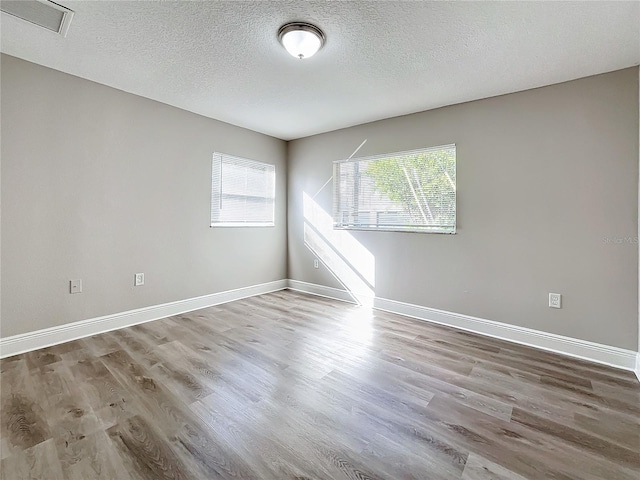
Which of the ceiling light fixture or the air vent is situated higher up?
the air vent

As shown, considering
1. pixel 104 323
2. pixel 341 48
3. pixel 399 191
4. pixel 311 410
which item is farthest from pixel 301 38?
pixel 104 323

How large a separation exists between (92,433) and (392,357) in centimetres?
206

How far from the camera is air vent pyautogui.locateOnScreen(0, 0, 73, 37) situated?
188 centimetres

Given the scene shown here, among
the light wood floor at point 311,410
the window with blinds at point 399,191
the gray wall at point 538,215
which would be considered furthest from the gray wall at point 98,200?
the gray wall at point 538,215

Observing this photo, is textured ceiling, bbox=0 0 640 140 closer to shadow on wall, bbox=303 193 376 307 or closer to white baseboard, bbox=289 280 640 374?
shadow on wall, bbox=303 193 376 307

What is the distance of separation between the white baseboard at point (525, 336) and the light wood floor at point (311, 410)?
138mm

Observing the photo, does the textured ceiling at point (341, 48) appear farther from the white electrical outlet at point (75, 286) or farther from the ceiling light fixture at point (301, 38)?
the white electrical outlet at point (75, 286)

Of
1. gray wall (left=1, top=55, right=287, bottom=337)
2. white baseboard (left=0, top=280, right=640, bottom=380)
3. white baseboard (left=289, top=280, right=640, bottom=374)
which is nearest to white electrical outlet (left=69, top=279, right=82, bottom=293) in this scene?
gray wall (left=1, top=55, right=287, bottom=337)

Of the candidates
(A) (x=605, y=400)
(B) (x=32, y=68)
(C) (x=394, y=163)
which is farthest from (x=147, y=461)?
(C) (x=394, y=163)

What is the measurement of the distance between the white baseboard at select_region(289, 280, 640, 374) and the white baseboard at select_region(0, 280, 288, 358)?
212 cm

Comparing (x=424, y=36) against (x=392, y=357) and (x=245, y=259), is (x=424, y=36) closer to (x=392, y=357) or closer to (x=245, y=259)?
(x=392, y=357)

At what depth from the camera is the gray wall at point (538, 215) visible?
8.16 feet

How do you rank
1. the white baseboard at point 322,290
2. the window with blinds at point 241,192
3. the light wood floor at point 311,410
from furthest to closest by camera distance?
the white baseboard at point 322,290
the window with blinds at point 241,192
the light wood floor at point 311,410

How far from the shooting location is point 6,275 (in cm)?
249
